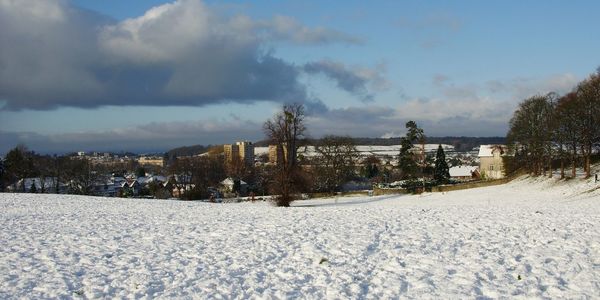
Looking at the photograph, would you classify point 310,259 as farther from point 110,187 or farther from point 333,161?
point 110,187

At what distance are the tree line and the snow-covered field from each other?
2798cm

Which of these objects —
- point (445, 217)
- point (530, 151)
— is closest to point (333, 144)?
point (530, 151)

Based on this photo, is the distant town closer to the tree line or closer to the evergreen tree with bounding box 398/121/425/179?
the evergreen tree with bounding box 398/121/425/179

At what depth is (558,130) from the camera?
45000 millimetres

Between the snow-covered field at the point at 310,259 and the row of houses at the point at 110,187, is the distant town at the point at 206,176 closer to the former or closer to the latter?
the row of houses at the point at 110,187

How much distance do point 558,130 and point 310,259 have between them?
1617 inches

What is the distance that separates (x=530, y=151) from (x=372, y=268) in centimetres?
4835

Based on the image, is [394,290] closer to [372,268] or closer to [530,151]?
[372,268]

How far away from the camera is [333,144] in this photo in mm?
74188

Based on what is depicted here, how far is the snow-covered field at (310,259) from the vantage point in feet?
30.2

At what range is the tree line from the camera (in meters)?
41.5

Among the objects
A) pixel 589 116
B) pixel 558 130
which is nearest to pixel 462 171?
pixel 558 130

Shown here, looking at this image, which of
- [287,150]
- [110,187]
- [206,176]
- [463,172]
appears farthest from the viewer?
[463,172]

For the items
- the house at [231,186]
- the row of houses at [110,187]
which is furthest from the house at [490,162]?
the row of houses at [110,187]
